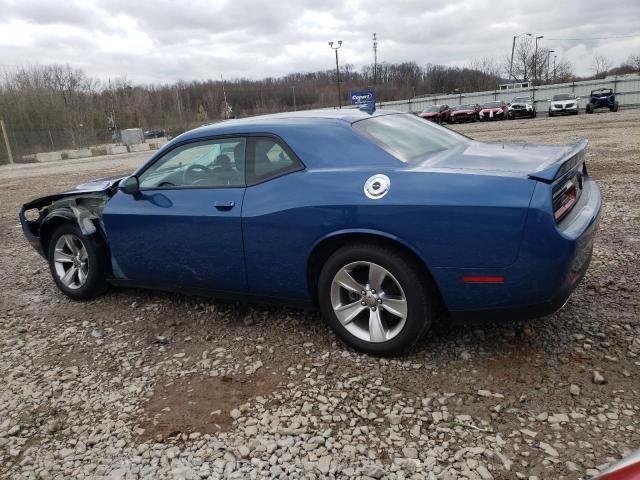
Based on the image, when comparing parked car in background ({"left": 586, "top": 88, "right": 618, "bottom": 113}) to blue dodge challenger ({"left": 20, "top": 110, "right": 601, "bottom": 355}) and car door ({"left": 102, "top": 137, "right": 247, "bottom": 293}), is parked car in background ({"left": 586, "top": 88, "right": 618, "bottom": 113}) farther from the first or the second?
car door ({"left": 102, "top": 137, "right": 247, "bottom": 293})

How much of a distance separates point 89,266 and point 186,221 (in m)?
1.37

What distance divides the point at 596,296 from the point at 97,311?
13.5 ft

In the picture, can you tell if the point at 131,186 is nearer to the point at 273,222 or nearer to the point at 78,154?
the point at 273,222

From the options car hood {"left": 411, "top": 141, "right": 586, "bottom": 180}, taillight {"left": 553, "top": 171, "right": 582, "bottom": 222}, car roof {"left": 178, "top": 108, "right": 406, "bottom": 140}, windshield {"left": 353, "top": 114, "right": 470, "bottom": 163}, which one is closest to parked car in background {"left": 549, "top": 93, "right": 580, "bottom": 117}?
windshield {"left": 353, "top": 114, "right": 470, "bottom": 163}

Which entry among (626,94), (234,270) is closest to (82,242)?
(234,270)

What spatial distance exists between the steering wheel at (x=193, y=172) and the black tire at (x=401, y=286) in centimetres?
126

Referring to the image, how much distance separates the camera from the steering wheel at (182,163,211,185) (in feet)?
12.6

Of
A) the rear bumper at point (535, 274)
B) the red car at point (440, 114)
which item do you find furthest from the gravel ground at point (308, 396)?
the red car at point (440, 114)

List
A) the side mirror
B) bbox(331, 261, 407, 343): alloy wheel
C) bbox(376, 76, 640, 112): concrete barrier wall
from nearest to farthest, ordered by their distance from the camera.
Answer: bbox(331, 261, 407, 343): alloy wheel → the side mirror → bbox(376, 76, 640, 112): concrete barrier wall

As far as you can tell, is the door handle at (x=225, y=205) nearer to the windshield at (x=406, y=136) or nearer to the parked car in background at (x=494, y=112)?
the windshield at (x=406, y=136)

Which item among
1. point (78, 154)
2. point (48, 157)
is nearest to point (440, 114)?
point (78, 154)

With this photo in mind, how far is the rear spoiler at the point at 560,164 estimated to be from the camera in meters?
2.70

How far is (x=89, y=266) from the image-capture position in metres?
4.50

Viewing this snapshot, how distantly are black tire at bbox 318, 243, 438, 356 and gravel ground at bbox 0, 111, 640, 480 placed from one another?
0.12 metres
